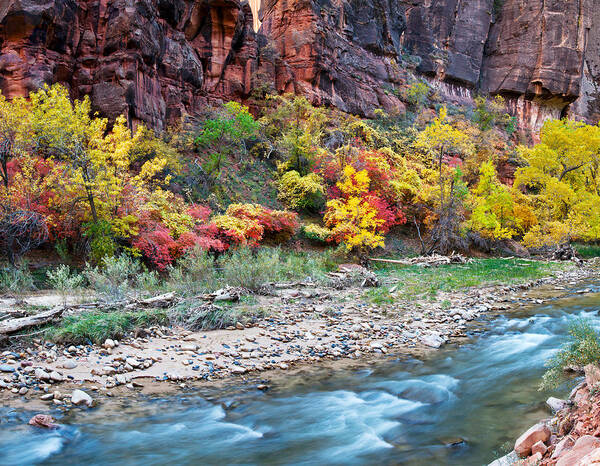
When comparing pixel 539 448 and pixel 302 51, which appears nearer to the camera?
pixel 539 448

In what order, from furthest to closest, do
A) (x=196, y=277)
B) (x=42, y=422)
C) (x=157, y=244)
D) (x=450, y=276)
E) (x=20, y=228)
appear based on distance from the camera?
A: (x=450, y=276), (x=157, y=244), (x=20, y=228), (x=196, y=277), (x=42, y=422)

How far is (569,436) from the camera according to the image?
270 centimetres

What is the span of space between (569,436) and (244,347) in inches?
194

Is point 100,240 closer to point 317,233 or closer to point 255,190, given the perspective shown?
point 317,233

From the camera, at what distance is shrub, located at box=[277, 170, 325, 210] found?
2225 centimetres

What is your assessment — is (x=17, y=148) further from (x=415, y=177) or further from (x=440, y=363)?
(x=415, y=177)

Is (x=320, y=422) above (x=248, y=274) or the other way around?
the other way around

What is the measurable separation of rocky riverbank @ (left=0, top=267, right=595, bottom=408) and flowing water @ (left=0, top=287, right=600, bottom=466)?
52cm

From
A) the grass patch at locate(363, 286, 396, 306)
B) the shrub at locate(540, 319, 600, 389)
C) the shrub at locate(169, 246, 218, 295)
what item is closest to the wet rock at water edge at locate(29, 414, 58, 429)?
the shrub at locate(169, 246, 218, 295)

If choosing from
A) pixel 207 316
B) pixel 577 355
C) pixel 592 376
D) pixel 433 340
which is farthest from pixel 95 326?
pixel 577 355

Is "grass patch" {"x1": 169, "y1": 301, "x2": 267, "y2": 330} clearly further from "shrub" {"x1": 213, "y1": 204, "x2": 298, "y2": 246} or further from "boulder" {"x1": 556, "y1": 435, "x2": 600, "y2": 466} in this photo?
"shrub" {"x1": 213, "y1": 204, "x2": 298, "y2": 246}

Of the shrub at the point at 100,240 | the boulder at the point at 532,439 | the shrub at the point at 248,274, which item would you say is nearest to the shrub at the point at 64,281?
the shrub at the point at 100,240

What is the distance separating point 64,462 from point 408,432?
354 centimetres

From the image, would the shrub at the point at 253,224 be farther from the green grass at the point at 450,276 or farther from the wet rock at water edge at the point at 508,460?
the wet rock at water edge at the point at 508,460
